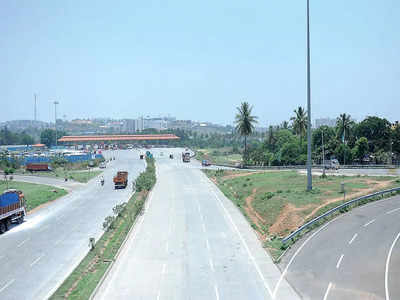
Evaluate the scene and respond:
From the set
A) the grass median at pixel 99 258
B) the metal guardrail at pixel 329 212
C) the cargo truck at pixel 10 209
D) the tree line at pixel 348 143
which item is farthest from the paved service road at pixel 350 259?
the tree line at pixel 348 143

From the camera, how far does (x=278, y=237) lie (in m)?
32.1

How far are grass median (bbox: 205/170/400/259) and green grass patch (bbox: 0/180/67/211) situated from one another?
2325cm

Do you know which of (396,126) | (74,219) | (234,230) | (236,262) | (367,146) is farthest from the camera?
(396,126)

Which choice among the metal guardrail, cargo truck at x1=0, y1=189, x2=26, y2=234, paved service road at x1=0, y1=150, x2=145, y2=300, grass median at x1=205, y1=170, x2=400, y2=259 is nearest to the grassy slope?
grass median at x1=205, y1=170, x2=400, y2=259

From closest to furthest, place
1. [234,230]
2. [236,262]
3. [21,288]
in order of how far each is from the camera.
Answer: [21,288] → [236,262] → [234,230]

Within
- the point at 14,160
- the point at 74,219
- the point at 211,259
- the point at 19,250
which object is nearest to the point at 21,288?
the point at 19,250

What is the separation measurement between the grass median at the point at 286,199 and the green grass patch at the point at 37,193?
2325 centimetres

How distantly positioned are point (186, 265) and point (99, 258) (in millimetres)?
5907

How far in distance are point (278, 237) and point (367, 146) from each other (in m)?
62.7

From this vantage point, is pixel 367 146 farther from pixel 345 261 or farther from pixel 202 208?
pixel 345 261

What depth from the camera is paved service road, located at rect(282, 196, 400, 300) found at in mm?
20547

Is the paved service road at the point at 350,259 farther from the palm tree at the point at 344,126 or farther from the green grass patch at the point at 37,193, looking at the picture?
the palm tree at the point at 344,126

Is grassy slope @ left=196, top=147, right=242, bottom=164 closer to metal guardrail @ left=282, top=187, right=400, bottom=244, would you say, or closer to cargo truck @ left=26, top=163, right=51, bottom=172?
cargo truck @ left=26, top=163, right=51, bottom=172

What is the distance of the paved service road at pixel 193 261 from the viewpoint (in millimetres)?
21797
